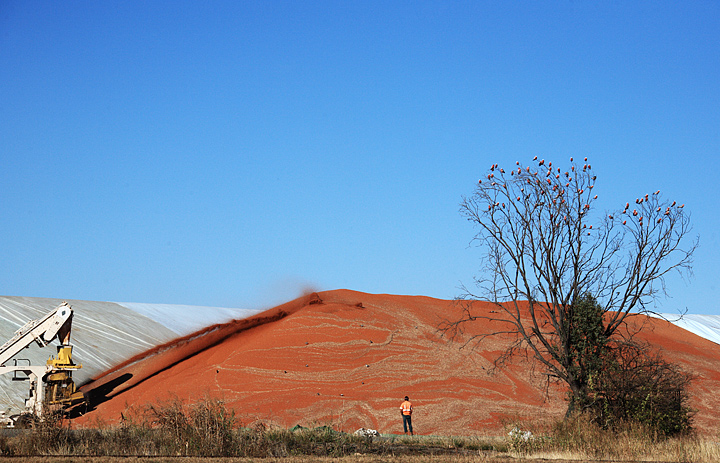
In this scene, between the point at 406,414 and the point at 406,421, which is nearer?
the point at 406,414

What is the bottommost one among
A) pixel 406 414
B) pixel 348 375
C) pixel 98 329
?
pixel 406 414

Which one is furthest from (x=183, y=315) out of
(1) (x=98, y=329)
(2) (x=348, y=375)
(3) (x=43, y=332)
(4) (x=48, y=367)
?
(2) (x=348, y=375)

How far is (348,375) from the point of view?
81.8ft

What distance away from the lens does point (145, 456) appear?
41.6 ft

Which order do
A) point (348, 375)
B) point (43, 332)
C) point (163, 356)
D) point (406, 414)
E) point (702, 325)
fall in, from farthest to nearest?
point (702, 325), point (163, 356), point (348, 375), point (43, 332), point (406, 414)

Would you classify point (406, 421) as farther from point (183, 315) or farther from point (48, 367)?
point (183, 315)

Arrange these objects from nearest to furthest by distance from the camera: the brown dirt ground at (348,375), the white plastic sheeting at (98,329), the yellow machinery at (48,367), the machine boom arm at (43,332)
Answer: the yellow machinery at (48,367), the brown dirt ground at (348,375), the machine boom arm at (43,332), the white plastic sheeting at (98,329)

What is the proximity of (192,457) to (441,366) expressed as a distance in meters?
15.2

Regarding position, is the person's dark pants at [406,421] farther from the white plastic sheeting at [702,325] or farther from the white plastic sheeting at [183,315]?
the white plastic sheeting at [702,325]

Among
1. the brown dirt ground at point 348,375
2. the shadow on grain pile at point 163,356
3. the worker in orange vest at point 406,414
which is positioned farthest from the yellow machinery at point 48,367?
the worker in orange vest at point 406,414

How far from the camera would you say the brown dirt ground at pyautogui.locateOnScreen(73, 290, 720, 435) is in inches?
878

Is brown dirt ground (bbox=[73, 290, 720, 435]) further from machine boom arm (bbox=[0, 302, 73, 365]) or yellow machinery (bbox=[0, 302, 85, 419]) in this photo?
machine boom arm (bbox=[0, 302, 73, 365])

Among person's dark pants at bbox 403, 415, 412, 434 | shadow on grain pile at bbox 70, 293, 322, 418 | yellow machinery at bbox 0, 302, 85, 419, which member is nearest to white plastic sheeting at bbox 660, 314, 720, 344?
shadow on grain pile at bbox 70, 293, 322, 418

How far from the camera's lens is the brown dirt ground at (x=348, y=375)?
22312 mm
